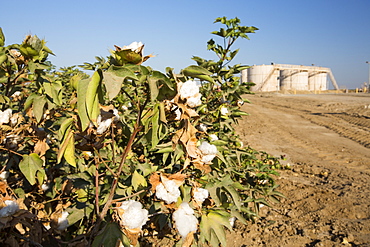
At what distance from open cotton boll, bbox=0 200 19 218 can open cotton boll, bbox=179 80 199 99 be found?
774mm

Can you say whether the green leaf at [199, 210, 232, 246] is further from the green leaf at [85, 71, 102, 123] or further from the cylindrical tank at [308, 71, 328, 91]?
the cylindrical tank at [308, 71, 328, 91]

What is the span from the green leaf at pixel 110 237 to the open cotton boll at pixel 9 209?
1.13ft

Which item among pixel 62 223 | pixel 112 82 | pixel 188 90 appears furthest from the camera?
pixel 62 223

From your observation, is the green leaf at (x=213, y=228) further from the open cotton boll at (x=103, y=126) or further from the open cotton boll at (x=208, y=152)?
the open cotton boll at (x=103, y=126)

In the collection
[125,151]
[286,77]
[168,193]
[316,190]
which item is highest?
[286,77]

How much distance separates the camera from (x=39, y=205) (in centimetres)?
185

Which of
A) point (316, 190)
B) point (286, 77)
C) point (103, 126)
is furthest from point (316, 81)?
point (103, 126)

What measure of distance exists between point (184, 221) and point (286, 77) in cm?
3873

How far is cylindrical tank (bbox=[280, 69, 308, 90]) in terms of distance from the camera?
121 ft

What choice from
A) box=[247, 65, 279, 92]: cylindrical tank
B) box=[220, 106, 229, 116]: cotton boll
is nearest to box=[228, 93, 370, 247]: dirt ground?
box=[220, 106, 229, 116]: cotton boll

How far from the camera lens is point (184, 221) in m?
1.16

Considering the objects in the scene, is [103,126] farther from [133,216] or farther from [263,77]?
[263,77]

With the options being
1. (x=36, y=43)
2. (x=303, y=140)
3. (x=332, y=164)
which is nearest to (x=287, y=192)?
(x=332, y=164)

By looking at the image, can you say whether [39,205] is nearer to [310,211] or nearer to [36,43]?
[36,43]
